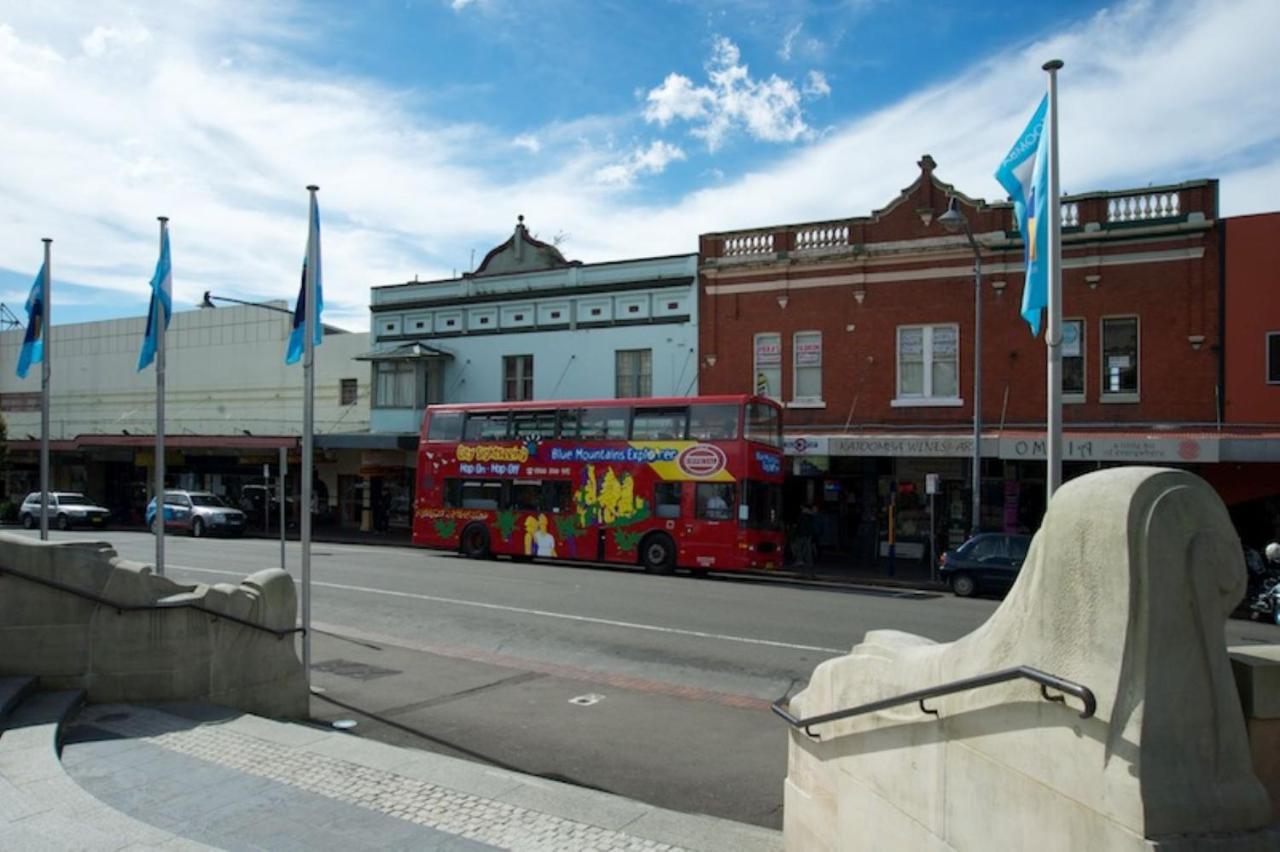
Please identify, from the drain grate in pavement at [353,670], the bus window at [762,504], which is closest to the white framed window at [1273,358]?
the bus window at [762,504]

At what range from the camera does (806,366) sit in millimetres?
27875

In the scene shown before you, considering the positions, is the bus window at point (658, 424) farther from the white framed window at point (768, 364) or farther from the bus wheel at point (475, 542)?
the white framed window at point (768, 364)

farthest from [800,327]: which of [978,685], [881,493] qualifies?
[978,685]

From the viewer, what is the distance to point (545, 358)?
32594mm

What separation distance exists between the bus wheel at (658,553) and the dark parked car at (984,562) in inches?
251

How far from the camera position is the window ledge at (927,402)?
2552 centimetres

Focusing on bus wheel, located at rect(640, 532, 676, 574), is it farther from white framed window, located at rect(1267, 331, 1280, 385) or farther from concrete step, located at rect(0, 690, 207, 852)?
concrete step, located at rect(0, 690, 207, 852)

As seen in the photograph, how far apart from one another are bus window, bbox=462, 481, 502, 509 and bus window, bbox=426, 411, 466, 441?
4.82ft

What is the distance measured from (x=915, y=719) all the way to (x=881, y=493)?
23.4m

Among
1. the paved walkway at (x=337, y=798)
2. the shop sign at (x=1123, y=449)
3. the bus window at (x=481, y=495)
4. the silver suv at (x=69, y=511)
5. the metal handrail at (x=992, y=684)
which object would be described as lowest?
the silver suv at (x=69, y=511)

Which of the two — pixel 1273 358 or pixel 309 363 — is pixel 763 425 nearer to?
pixel 1273 358

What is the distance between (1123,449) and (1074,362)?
357 cm

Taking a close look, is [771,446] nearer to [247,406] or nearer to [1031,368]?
[1031,368]

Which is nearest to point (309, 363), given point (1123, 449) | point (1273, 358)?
point (1123, 449)
